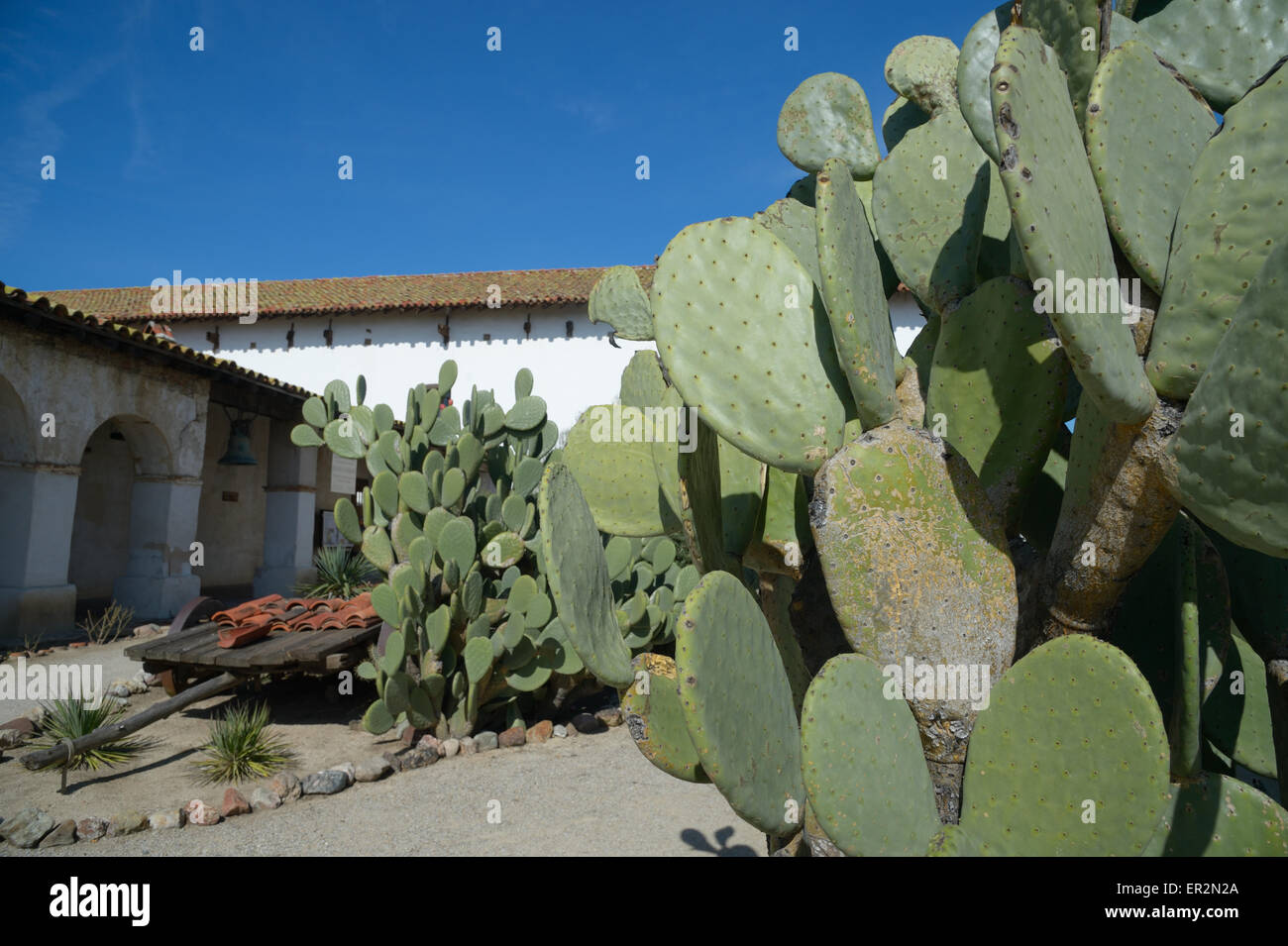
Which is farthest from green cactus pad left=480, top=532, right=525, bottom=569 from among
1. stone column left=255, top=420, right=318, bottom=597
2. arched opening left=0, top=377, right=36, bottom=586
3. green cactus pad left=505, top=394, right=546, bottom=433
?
stone column left=255, top=420, right=318, bottom=597

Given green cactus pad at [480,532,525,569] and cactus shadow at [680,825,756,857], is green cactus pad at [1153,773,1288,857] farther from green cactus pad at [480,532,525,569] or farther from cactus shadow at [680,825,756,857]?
green cactus pad at [480,532,525,569]

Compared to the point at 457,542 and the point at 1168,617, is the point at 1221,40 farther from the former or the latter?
the point at 457,542

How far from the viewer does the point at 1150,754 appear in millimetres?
1158

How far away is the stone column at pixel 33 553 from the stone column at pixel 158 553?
1433 mm

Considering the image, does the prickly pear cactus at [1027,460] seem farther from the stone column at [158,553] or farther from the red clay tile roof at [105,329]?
the stone column at [158,553]

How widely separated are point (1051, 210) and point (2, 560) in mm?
10101

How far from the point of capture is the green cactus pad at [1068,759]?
1.17 meters

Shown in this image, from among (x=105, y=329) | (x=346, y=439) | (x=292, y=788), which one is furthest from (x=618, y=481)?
(x=105, y=329)

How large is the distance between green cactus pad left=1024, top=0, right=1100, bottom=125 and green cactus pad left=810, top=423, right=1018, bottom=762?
2.42ft

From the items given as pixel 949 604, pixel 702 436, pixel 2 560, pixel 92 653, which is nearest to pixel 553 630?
pixel 702 436

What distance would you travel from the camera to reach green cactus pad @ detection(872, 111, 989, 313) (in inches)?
67.7

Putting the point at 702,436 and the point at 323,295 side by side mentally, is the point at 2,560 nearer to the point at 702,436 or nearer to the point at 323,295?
the point at 702,436

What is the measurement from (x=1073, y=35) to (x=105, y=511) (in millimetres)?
12977

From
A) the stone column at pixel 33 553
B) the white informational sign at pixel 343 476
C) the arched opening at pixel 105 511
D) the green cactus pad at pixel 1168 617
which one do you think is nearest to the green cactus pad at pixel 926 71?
the green cactus pad at pixel 1168 617
